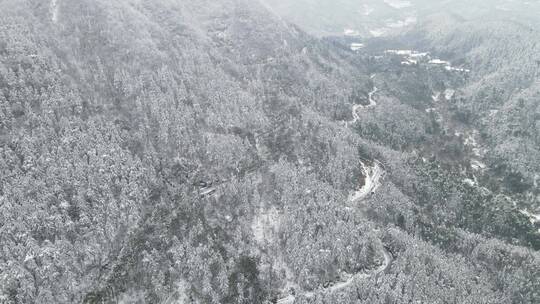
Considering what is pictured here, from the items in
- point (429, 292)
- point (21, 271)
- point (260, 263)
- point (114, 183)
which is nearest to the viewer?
point (21, 271)

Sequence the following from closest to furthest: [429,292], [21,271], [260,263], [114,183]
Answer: [21,271], [429,292], [260,263], [114,183]

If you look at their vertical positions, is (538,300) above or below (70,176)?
below

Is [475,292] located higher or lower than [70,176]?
lower

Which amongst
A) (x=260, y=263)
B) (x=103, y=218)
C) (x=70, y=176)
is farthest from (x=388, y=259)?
(x=70, y=176)

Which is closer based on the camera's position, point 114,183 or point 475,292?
point 475,292

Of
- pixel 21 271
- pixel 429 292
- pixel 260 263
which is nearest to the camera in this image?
pixel 21 271

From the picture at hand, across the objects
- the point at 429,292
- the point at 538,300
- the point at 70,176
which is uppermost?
the point at 70,176

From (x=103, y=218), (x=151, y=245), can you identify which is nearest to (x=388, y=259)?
(x=151, y=245)

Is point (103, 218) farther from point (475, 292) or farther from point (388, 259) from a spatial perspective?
point (475, 292)

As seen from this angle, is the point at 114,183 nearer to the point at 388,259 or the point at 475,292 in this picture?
the point at 388,259
